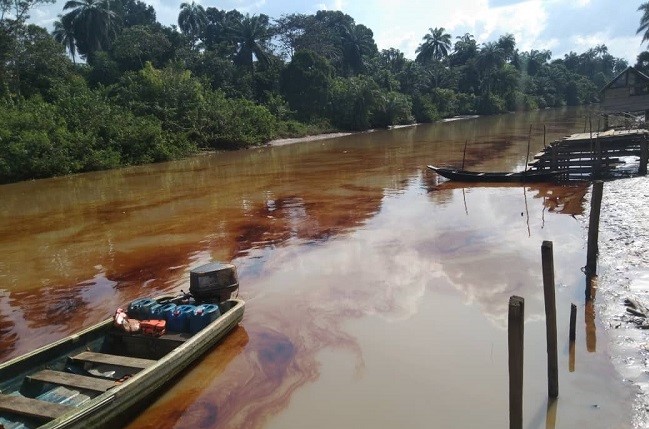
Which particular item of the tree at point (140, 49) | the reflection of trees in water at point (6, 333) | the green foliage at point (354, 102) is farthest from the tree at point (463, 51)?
the reflection of trees in water at point (6, 333)

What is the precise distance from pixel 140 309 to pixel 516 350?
6.27 m

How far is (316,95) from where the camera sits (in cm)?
5581

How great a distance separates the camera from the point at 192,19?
6988cm

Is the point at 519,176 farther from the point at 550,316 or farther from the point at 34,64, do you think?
the point at 34,64

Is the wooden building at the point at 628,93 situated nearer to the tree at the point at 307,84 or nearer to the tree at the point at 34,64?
the tree at the point at 307,84

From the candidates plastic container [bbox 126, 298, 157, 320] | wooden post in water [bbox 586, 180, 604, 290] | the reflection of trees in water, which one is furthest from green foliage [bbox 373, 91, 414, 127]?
plastic container [bbox 126, 298, 157, 320]

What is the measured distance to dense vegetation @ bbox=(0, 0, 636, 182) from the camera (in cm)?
3366

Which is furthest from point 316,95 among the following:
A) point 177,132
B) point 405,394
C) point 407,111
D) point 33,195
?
point 405,394

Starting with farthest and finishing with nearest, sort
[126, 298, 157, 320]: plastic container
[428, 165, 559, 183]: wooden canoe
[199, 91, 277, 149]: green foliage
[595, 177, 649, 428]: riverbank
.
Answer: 1. [199, 91, 277, 149]: green foliage
2. [428, 165, 559, 183]: wooden canoe
3. [126, 298, 157, 320]: plastic container
4. [595, 177, 649, 428]: riverbank

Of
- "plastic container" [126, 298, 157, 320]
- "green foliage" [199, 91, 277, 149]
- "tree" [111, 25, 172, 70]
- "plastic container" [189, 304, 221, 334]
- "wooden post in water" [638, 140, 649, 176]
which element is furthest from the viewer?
"tree" [111, 25, 172, 70]

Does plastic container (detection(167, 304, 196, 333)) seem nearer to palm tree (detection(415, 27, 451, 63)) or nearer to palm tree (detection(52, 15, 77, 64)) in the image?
palm tree (detection(52, 15, 77, 64))

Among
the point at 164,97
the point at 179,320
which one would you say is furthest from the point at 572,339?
the point at 164,97

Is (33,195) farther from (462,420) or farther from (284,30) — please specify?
(284,30)

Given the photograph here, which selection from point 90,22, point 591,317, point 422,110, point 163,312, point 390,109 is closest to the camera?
point 163,312
